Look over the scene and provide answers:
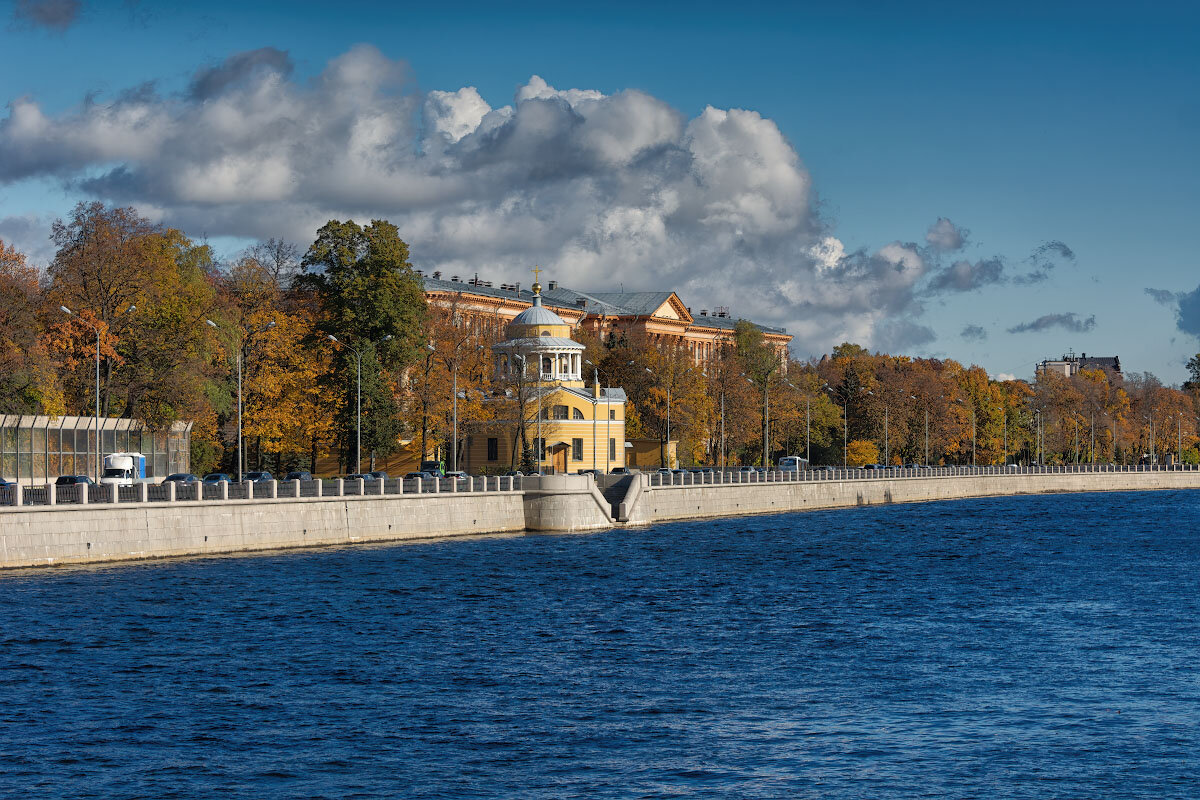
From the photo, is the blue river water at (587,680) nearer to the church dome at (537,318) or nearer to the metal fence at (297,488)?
the metal fence at (297,488)

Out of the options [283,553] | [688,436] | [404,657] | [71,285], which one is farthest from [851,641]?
[688,436]

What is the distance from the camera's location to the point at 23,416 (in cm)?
6262

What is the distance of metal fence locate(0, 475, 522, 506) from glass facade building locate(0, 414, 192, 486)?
31.6ft

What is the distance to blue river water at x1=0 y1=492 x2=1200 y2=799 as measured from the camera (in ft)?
81.8

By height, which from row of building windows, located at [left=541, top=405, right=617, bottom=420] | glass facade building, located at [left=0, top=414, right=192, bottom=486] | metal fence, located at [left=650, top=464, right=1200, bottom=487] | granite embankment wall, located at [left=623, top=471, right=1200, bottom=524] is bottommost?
granite embankment wall, located at [left=623, top=471, right=1200, bottom=524]

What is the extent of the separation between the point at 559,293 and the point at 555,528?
101962 millimetres

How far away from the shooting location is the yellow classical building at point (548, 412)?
313ft

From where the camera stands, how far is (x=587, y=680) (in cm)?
3344

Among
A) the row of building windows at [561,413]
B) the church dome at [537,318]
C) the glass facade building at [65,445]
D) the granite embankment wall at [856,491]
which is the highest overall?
the church dome at [537,318]

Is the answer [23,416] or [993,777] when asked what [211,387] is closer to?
[23,416]

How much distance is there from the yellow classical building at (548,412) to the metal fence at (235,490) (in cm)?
2440

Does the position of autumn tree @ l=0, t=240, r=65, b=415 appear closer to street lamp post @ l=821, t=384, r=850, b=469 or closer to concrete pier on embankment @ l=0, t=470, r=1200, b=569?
concrete pier on embankment @ l=0, t=470, r=1200, b=569

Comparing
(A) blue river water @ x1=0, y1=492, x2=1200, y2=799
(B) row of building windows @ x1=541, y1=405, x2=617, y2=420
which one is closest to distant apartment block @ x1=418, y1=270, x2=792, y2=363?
(B) row of building windows @ x1=541, y1=405, x2=617, y2=420

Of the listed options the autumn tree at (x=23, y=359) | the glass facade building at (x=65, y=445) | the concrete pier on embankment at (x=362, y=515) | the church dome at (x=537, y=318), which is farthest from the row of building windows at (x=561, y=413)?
the autumn tree at (x=23, y=359)
